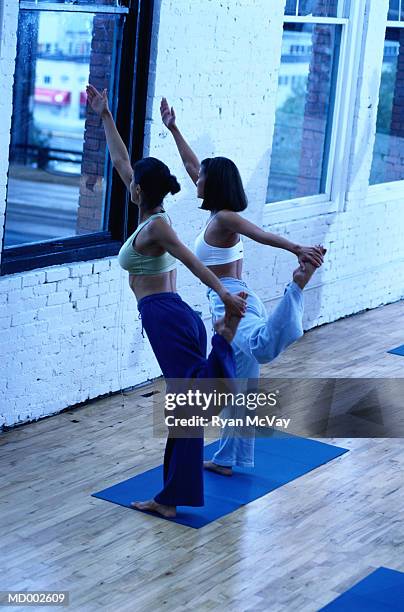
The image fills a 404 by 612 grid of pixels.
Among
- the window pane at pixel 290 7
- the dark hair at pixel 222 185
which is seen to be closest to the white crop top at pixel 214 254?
the dark hair at pixel 222 185

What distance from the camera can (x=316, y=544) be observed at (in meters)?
4.59

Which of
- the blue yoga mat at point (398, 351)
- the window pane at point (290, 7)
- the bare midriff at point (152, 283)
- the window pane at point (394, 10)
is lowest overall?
the blue yoga mat at point (398, 351)

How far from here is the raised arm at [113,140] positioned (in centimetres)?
521

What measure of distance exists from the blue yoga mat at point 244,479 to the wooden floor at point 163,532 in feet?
0.21

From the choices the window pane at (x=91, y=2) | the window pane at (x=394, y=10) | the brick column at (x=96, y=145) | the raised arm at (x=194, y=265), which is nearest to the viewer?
the raised arm at (x=194, y=265)

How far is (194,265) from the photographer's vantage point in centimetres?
439

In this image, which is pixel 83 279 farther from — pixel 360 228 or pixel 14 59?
pixel 360 228

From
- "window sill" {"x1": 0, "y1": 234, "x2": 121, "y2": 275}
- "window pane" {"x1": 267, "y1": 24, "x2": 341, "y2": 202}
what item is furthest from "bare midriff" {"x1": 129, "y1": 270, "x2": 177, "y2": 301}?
"window pane" {"x1": 267, "y1": 24, "x2": 341, "y2": 202}

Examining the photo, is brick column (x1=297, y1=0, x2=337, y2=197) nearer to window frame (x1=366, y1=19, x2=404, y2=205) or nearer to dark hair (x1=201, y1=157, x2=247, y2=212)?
window frame (x1=366, y1=19, x2=404, y2=205)

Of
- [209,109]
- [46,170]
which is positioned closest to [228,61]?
[209,109]

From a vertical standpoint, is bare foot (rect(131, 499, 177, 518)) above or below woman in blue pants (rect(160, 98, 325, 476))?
below

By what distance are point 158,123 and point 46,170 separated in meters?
0.69

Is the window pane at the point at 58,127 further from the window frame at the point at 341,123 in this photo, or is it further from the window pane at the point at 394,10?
the window pane at the point at 394,10

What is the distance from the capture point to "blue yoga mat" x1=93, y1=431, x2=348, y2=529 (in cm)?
490
